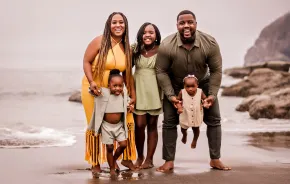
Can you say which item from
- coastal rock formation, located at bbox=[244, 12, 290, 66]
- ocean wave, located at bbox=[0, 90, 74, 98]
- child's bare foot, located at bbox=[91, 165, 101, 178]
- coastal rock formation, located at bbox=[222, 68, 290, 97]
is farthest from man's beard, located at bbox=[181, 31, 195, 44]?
coastal rock formation, located at bbox=[244, 12, 290, 66]

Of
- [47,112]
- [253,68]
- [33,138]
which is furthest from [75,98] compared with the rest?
[33,138]

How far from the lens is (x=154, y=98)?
4730 millimetres

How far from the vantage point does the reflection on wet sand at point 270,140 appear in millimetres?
6102

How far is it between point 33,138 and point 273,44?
39.5ft

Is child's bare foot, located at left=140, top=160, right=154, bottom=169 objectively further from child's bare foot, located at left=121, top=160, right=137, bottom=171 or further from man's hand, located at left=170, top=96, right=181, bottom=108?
man's hand, located at left=170, top=96, right=181, bottom=108

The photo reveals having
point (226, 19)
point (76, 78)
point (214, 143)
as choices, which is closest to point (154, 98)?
point (214, 143)

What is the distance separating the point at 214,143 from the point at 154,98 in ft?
1.95

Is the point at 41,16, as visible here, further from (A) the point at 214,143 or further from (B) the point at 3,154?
(A) the point at 214,143

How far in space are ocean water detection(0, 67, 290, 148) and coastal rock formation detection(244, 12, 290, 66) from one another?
3.94 ft

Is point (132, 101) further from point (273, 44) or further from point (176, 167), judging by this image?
point (273, 44)

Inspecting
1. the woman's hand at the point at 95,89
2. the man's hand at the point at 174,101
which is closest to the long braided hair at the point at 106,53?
the woman's hand at the point at 95,89

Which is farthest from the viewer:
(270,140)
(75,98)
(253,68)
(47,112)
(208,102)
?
(253,68)

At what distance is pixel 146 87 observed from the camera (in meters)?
4.73

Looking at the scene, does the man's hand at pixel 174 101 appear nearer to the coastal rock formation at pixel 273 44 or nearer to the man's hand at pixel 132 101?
the man's hand at pixel 132 101
